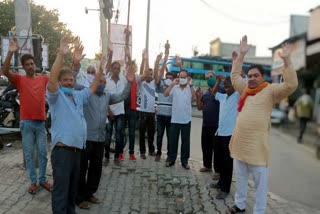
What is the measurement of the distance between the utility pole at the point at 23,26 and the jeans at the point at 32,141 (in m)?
2.11

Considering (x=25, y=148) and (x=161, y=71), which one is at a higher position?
(x=161, y=71)

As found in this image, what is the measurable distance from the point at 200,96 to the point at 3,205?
12.4 ft

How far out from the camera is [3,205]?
4.89 m

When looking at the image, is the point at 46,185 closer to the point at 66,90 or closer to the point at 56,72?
the point at 66,90

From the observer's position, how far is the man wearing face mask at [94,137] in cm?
495

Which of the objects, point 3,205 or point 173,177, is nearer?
point 3,205

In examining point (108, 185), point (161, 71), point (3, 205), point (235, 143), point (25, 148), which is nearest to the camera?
point (235, 143)

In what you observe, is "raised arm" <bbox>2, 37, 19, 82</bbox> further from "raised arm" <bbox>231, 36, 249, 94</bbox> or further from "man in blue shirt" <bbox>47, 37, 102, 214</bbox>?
"raised arm" <bbox>231, 36, 249, 94</bbox>

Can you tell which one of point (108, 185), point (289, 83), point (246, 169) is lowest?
point (108, 185)

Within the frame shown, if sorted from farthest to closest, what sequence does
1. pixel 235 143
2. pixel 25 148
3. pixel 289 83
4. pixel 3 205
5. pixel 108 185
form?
1. pixel 108 185
2. pixel 25 148
3. pixel 3 205
4. pixel 235 143
5. pixel 289 83

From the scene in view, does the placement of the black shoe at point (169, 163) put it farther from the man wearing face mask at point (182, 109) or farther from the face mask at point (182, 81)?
the face mask at point (182, 81)

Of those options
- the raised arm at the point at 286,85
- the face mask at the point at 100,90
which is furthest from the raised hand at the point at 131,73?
the raised arm at the point at 286,85

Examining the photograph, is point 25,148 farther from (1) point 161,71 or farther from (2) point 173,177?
(1) point 161,71

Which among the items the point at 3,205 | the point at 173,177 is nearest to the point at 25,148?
the point at 3,205
